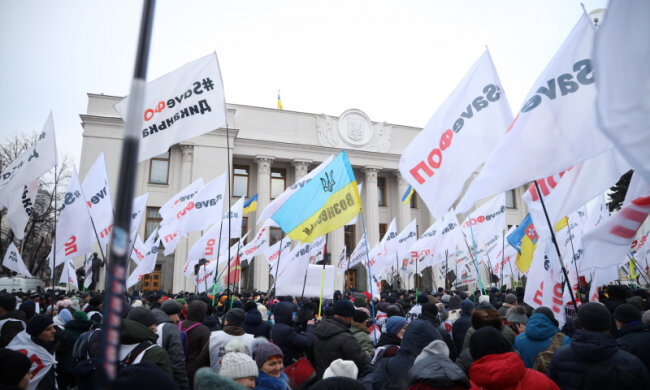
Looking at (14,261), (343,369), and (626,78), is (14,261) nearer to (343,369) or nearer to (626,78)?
(343,369)

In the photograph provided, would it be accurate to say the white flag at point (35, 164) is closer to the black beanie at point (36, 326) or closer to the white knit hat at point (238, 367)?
the black beanie at point (36, 326)

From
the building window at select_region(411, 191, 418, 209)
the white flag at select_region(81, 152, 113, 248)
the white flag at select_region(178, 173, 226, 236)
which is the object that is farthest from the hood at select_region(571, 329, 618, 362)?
the building window at select_region(411, 191, 418, 209)

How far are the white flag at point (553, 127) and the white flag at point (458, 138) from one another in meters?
0.88

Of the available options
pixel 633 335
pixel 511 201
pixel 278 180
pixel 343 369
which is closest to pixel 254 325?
pixel 343 369

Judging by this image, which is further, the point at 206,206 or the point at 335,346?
the point at 206,206

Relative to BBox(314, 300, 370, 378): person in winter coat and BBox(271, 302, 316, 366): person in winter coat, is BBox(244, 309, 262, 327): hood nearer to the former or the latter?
BBox(271, 302, 316, 366): person in winter coat

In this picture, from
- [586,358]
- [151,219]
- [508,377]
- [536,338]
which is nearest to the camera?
[508,377]

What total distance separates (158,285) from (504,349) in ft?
87.3

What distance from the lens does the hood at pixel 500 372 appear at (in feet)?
7.80

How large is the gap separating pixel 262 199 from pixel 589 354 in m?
26.0

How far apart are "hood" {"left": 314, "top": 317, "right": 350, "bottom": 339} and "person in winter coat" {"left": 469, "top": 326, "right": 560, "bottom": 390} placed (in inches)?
67.4

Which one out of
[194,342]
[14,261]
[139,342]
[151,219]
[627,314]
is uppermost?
[151,219]

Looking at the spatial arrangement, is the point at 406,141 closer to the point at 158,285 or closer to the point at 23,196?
the point at 158,285

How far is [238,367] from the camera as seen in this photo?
8.32 ft
